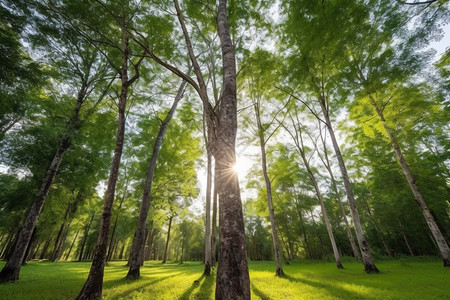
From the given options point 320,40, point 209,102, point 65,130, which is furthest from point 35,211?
point 320,40

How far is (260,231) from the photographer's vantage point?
39938 millimetres

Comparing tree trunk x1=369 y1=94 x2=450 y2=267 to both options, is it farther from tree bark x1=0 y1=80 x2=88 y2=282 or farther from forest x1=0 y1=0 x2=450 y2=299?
tree bark x1=0 y1=80 x2=88 y2=282

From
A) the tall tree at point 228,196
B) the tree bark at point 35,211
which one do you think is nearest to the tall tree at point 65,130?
the tree bark at point 35,211

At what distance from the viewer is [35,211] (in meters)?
7.96

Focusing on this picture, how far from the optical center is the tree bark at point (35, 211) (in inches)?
280

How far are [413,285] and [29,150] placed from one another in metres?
20.0

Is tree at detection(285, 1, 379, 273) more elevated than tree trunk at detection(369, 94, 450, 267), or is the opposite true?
tree at detection(285, 1, 379, 273)

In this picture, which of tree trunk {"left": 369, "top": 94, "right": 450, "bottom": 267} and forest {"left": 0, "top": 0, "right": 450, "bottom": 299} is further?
tree trunk {"left": 369, "top": 94, "right": 450, "bottom": 267}

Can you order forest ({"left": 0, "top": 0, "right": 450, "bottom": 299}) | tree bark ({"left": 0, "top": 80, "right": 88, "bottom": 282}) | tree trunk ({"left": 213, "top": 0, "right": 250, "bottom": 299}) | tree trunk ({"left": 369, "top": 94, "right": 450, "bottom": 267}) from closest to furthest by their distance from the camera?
1. tree trunk ({"left": 213, "top": 0, "right": 250, "bottom": 299})
2. forest ({"left": 0, "top": 0, "right": 450, "bottom": 299})
3. tree bark ({"left": 0, "top": 80, "right": 88, "bottom": 282})
4. tree trunk ({"left": 369, "top": 94, "right": 450, "bottom": 267})

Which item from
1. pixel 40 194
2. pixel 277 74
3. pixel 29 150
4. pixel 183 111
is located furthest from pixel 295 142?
pixel 29 150

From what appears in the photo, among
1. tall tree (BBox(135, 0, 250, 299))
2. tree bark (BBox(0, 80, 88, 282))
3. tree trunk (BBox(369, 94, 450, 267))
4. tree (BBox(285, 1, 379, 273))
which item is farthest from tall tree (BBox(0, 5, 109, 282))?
tree trunk (BBox(369, 94, 450, 267))

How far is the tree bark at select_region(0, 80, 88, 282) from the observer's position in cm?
710

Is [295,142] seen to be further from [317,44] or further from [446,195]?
[446,195]

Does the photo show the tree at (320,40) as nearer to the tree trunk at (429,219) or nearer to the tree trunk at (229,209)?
the tree trunk at (429,219)
